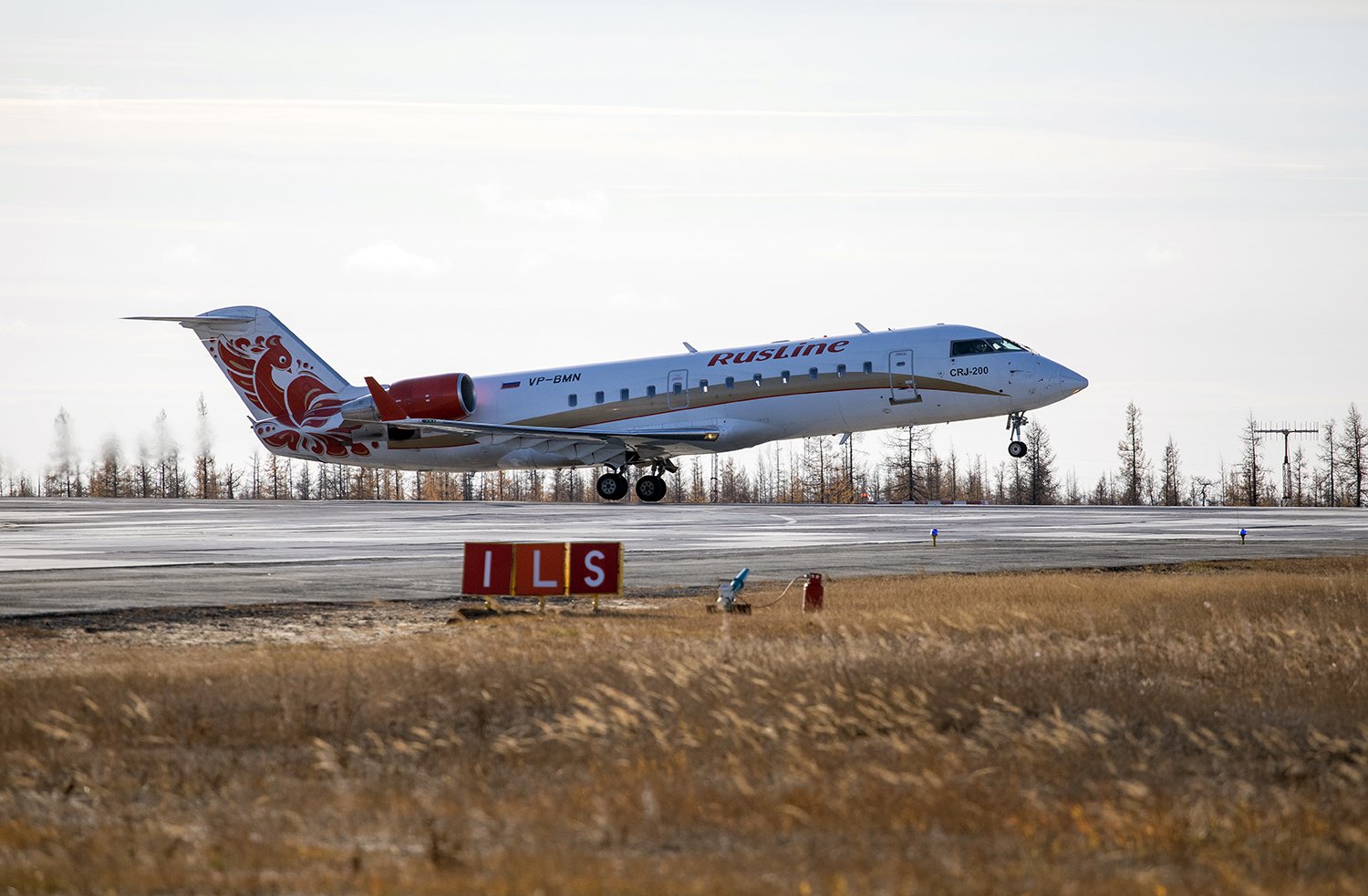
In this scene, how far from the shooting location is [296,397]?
48594 mm

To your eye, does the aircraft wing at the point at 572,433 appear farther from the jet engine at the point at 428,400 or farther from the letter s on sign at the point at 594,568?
the letter s on sign at the point at 594,568

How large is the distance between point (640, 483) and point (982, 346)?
1269cm

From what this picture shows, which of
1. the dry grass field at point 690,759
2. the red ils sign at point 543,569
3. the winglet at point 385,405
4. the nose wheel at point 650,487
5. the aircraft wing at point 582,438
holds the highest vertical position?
the winglet at point 385,405

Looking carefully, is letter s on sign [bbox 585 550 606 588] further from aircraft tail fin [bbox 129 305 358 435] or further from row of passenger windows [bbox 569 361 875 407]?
aircraft tail fin [bbox 129 305 358 435]

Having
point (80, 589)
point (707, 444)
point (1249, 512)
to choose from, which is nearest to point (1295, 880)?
point (80, 589)

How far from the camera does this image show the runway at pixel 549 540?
2281 centimetres

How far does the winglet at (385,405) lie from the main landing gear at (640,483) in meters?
6.80

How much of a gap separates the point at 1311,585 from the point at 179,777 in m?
17.8

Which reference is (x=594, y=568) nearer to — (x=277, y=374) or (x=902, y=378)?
(x=902, y=378)

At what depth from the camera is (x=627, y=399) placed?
43312 mm

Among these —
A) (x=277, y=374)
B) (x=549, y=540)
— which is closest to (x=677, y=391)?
(x=549, y=540)

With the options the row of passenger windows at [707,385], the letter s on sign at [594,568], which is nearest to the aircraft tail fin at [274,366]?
the row of passenger windows at [707,385]

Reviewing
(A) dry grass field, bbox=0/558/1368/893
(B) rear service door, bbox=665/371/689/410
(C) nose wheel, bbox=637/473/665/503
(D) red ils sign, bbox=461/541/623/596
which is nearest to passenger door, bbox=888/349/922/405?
(B) rear service door, bbox=665/371/689/410

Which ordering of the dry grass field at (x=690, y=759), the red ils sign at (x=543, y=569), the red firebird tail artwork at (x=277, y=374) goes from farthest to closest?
the red firebird tail artwork at (x=277, y=374) < the red ils sign at (x=543, y=569) < the dry grass field at (x=690, y=759)
